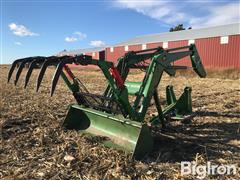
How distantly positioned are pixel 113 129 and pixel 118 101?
673 millimetres

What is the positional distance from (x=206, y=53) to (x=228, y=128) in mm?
22107

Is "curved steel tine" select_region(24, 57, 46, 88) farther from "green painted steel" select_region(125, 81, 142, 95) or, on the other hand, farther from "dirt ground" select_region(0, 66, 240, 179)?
"green painted steel" select_region(125, 81, 142, 95)

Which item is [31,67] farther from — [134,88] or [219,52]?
[219,52]

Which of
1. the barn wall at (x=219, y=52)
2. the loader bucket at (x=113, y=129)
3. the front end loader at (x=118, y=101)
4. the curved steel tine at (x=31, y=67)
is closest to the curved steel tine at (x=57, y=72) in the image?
the front end loader at (x=118, y=101)

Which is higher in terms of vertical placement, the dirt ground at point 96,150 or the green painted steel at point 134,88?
the green painted steel at point 134,88

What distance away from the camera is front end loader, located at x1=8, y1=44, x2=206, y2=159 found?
476 centimetres

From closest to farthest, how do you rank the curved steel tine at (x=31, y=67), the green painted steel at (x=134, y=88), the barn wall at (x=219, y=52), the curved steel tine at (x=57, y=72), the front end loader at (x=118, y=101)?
the curved steel tine at (x=57, y=72), the front end loader at (x=118, y=101), the curved steel tine at (x=31, y=67), the green painted steel at (x=134, y=88), the barn wall at (x=219, y=52)

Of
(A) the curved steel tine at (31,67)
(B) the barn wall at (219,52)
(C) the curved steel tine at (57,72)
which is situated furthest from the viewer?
(B) the barn wall at (219,52)

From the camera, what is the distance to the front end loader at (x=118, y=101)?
15.6ft

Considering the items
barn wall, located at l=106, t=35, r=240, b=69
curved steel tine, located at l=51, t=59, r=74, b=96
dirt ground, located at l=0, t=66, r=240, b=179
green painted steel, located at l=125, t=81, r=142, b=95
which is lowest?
dirt ground, located at l=0, t=66, r=240, b=179

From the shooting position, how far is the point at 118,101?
507 centimetres

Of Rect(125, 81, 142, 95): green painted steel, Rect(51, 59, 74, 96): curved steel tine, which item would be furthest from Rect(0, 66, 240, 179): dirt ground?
Rect(51, 59, 74, 96): curved steel tine

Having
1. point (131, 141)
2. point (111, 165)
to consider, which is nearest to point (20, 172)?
point (111, 165)

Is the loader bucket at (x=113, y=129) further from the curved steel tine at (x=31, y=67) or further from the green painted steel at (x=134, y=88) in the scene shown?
the curved steel tine at (x=31, y=67)
